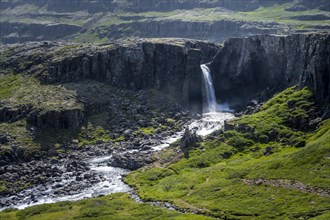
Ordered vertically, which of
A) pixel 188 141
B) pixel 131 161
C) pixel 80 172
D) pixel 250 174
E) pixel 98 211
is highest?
pixel 188 141

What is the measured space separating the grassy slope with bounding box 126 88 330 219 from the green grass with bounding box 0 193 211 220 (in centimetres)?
692

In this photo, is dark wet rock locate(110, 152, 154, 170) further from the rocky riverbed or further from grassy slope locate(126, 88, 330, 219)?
grassy slope locate(126, 88, 330, 219)

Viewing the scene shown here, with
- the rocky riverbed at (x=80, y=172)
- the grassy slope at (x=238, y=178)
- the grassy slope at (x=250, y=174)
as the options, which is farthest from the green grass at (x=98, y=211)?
the rocky riverbed at (x=80, y=172)

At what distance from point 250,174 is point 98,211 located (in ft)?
137

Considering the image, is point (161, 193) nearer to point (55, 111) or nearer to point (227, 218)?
point (227, 218)

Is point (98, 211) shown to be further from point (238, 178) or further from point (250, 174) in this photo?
point (250, 174)

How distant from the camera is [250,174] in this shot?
13262cm

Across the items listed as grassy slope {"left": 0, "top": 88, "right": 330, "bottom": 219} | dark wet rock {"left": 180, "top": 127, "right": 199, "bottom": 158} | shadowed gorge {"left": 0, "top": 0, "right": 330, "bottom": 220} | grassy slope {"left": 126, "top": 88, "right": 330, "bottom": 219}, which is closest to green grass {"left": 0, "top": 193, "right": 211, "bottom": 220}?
grassy slope {"left": 0, "top": 88, "right": 330, "bottom": 219}

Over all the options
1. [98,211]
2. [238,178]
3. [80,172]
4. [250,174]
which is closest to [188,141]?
[238,178]

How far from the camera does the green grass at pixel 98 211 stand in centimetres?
11712

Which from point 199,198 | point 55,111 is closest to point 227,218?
point 199,198

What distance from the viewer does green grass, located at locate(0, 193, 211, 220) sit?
117 metres

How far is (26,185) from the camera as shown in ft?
482

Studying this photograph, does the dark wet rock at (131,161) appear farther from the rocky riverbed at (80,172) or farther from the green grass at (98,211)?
the green grass at (98,211)
